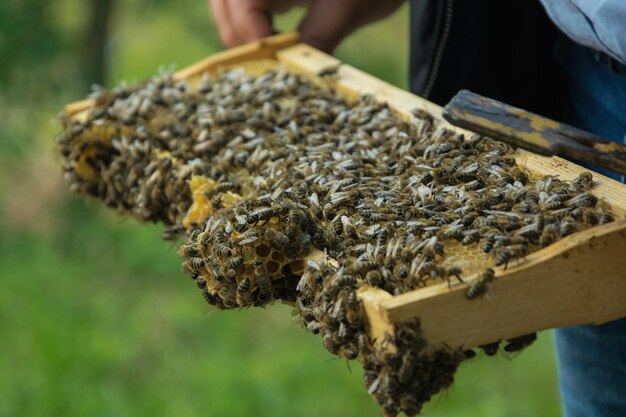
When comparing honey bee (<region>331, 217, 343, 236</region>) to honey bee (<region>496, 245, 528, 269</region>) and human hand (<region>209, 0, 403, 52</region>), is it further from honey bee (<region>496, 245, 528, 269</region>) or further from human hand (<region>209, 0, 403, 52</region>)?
human hand (<region>209, 0, 403, 52</region>)

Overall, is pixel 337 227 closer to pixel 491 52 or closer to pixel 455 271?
pixel 455 271

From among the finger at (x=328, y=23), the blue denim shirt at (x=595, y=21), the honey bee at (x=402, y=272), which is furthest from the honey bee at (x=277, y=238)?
the finger at (x=328, y=23)

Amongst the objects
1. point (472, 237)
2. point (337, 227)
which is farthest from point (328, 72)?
point (472, 237)

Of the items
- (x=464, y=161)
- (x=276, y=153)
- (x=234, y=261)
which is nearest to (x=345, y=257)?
(x=234, y=261)

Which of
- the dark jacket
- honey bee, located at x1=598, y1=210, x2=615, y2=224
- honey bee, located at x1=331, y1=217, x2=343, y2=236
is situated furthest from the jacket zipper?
honey bee, located at x1=598, y1=210, x2=615, y2=224

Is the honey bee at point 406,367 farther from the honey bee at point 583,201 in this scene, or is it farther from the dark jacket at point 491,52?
the dark jacket at point 491,52

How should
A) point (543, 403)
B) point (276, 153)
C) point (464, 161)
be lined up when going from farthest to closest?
point (543, 403) < point (276, 153) < point (464, 161)

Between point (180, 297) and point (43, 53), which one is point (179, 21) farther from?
point (180, 297)
